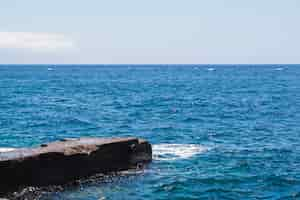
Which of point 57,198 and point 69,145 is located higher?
point 69,145

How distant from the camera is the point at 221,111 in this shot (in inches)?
2391

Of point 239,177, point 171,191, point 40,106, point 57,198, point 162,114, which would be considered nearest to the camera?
point 57,198

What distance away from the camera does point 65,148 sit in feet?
87.1

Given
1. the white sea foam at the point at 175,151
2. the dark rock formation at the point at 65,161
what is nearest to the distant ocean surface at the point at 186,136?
the white sea foam at the point at 175,151

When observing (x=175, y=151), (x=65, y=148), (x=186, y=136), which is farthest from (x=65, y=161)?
(x=186, y=136)

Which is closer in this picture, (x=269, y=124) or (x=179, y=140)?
(x=179, y=140)

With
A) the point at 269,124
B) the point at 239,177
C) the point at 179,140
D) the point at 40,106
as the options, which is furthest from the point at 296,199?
the point at 40,106

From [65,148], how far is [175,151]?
10.8m

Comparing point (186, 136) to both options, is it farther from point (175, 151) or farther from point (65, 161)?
point (65, 161)

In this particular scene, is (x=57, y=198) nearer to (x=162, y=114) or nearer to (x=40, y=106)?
(x=162, y=114)

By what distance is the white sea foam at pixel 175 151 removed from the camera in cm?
3341

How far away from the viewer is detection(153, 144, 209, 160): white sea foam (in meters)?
33.4

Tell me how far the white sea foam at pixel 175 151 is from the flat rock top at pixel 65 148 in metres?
4.35

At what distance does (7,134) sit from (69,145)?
1699cm
